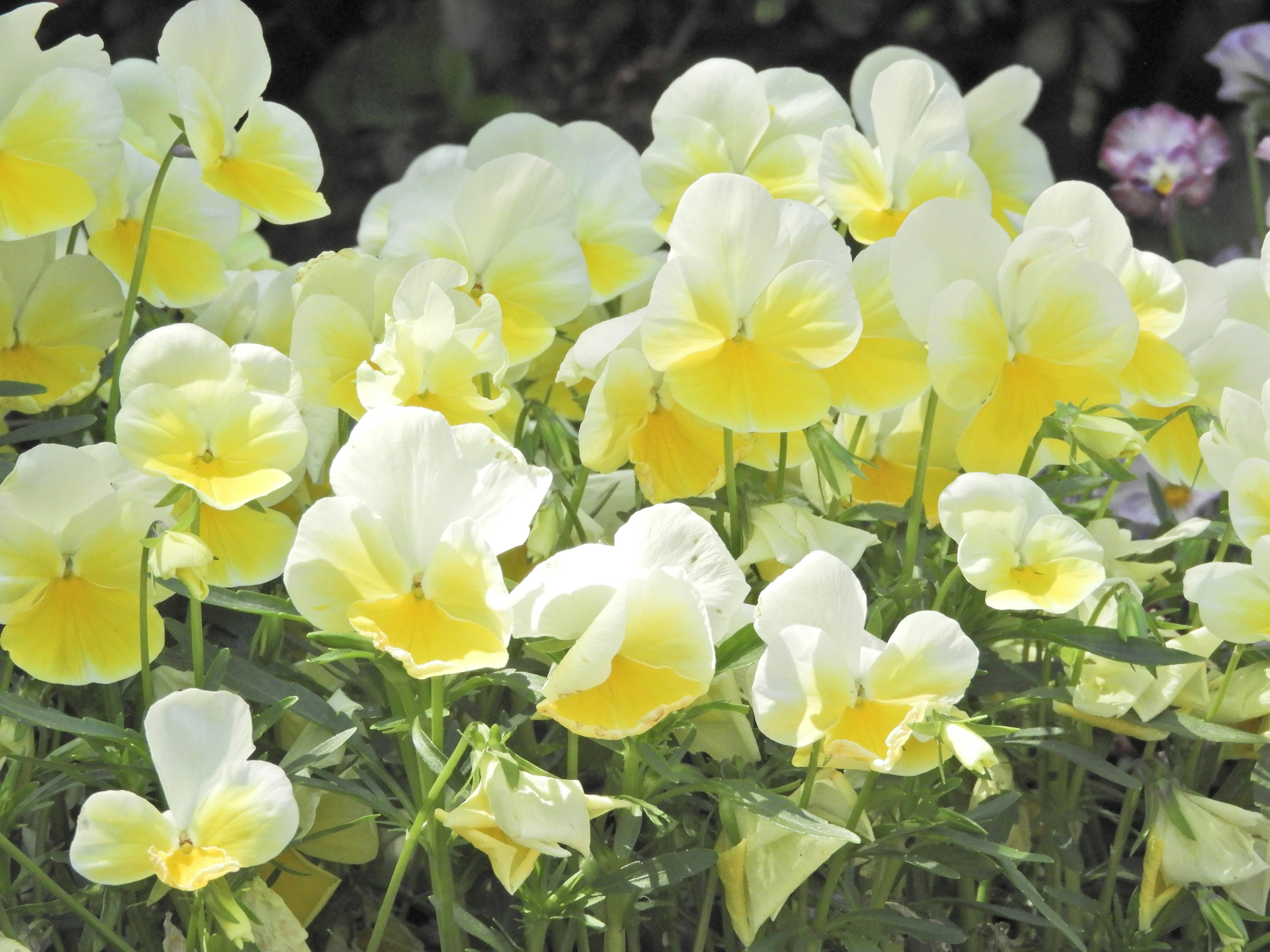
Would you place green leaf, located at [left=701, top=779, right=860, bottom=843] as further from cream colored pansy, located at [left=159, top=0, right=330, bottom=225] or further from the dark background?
the dark background

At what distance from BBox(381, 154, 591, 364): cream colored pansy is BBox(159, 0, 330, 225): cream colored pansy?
0.05 metres

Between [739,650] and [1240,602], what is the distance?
203 mm

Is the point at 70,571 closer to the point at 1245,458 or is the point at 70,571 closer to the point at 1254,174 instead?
the point at 1245,458

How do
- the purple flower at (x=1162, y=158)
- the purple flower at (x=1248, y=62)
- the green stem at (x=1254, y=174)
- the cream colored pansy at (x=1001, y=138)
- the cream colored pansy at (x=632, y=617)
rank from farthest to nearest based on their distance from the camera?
the purple flower at (x=1162, y=158) → the purple flower at (x=1248, y=62) → the green stem at (x=1254, y=174) → the cream colored pansy at (x=1001, y=138) → the cream colored pansy at (x=632, y=617)

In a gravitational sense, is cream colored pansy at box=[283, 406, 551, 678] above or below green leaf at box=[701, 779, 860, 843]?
above

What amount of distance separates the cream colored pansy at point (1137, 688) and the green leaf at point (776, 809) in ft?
0.45

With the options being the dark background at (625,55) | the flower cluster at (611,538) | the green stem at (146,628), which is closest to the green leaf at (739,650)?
the flower cluster at (611,538)

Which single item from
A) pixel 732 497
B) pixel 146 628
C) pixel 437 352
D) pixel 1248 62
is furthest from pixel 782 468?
pixel 1248 62

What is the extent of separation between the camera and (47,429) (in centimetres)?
66

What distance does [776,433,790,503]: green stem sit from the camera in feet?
2.05

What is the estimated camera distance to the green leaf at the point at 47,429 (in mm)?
647

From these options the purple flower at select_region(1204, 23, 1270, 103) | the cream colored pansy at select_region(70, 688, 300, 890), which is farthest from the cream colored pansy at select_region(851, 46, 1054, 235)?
the purple flower at select_region(1204, 23, 1270, 103)

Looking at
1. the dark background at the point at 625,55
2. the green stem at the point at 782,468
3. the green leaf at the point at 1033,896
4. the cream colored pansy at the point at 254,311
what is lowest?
the dark background at the point at 625,55

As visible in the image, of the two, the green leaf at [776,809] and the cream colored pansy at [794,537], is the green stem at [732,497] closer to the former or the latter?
the cream colored pansy at [794,537]
